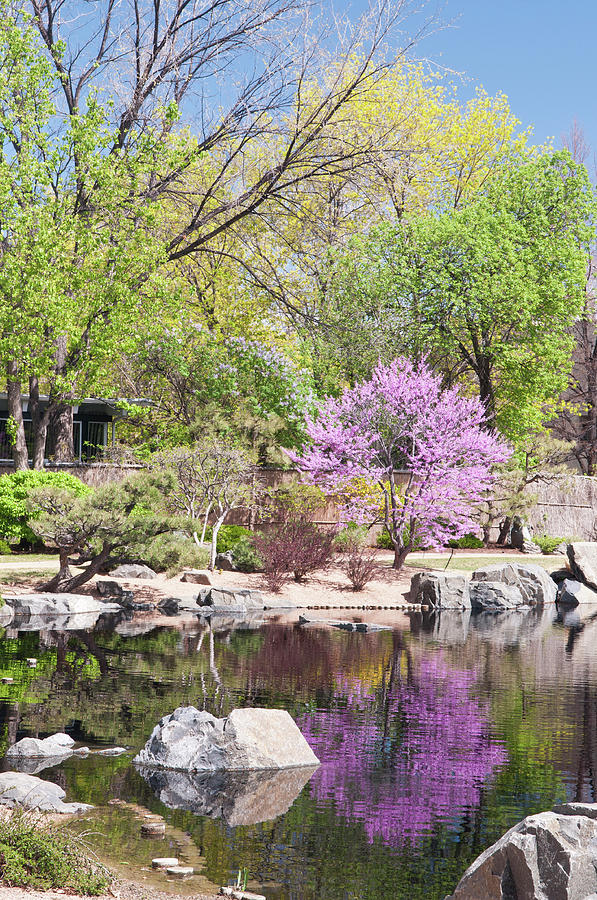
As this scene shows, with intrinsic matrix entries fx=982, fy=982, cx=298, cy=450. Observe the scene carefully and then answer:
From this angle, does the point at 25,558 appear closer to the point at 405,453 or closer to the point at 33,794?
the point at 405,453

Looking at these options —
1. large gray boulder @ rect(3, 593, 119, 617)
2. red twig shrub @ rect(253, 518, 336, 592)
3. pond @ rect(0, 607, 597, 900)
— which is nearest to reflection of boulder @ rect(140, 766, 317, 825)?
pond @ rect(0, 607, 597, 900)

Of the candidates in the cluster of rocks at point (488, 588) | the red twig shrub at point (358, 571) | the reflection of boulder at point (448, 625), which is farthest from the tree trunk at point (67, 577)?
the cluster of rocks at point (488, 588)

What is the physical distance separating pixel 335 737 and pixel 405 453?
17467mm

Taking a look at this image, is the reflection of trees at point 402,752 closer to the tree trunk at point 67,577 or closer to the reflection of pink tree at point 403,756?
the reflection of pink tree at point 403,756

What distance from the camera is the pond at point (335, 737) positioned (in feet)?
21.8

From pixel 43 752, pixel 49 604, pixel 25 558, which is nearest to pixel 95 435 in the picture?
pixel 25 558

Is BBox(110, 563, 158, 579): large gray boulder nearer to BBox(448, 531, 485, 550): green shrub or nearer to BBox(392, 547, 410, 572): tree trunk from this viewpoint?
BBox(392, 547, 410, 572): tree trunk

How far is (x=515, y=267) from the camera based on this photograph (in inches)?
1257

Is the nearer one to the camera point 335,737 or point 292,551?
point 335,737

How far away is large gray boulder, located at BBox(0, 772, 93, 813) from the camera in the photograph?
23.4 ft

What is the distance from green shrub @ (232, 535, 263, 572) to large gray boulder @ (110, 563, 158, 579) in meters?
2.45

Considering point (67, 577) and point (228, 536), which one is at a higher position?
point (228, 536)

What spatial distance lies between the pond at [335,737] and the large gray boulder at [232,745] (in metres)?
0.30

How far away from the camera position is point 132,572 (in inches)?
892
